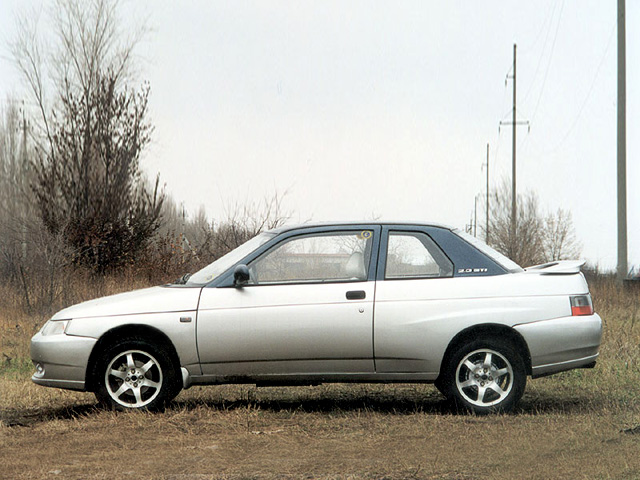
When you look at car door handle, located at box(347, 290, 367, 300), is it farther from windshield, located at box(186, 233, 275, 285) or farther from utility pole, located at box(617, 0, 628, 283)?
utility pole, located at box(617, 0, 628, 283)

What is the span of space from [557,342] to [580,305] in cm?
44

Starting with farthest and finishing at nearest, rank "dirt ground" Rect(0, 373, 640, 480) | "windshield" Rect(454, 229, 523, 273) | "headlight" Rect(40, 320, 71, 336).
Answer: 1. "windshield" Rect(454, 229, 523, 273)
2. "headlight" Rect(40, 320, 71, 336)
3. "dirt ground" Rect(0, 373, 640, 480)

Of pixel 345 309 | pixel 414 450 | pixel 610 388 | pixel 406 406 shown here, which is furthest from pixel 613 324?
pixel 414 450

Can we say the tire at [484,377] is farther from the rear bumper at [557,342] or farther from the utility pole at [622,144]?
the utility pole at [622,144]

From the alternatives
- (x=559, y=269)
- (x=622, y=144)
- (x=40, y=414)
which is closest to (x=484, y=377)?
(x=559, y=269)

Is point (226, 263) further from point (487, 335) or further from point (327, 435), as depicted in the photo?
point (487, 335)

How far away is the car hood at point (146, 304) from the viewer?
812cm

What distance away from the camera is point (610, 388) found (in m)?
9.89

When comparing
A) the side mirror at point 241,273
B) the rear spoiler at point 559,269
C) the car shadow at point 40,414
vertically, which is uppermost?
the rear spoiler at point 559,269

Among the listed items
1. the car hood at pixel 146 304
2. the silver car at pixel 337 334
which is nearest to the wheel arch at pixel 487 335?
the silver car at pixel 337 334

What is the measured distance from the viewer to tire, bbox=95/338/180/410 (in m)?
8.08

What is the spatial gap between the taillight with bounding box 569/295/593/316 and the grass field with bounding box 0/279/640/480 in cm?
94

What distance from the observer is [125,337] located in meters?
8.16

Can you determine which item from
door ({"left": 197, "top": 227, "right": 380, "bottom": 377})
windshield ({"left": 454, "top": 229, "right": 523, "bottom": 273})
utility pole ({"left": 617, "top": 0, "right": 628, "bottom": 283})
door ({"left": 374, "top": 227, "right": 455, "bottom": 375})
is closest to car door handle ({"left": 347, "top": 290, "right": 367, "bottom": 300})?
door ({"left": 197, "top": 227, "right": 380, "bottom": 377})
